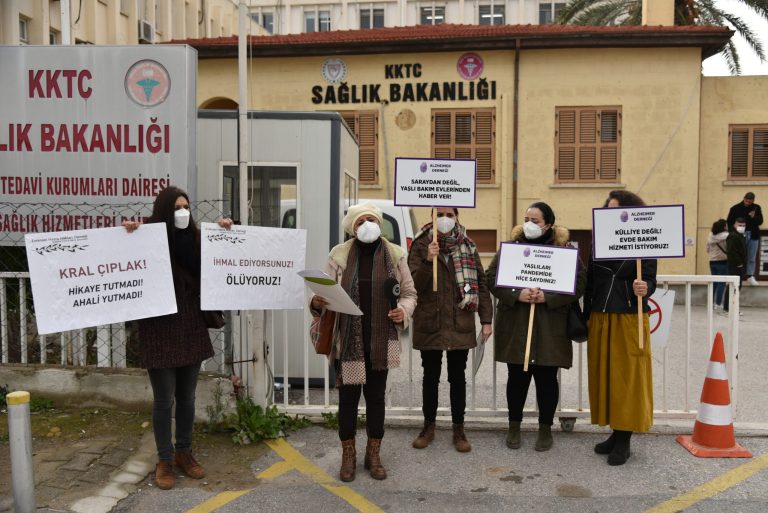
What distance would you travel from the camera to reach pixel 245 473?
4.37m

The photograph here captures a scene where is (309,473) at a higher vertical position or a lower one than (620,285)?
lower

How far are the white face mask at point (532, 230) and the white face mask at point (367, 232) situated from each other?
117cm

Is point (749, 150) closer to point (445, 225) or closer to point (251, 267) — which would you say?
point (445, 225)

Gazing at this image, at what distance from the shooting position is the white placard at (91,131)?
5477 mm

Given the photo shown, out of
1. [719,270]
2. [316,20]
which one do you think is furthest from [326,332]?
[316,20]

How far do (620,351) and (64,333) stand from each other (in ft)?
14.4

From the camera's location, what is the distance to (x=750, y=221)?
43.6 feet

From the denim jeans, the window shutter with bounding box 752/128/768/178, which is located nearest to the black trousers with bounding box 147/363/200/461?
the denim jeans

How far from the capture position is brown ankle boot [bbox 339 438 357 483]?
4.23 metres

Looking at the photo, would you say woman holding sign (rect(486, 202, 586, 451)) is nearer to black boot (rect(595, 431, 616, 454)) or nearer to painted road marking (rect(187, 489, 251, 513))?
black boot (rect(595, 431, 616, 454))

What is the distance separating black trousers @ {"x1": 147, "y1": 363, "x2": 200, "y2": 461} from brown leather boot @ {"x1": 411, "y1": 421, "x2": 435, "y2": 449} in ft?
5.28

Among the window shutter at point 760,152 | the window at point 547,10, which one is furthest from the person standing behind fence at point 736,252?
the window at point 547,10

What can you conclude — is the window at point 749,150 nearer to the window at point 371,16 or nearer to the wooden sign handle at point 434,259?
the wooden sign handle at point 434,259

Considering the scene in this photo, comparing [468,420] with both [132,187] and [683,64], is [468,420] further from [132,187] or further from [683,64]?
[683,64]
